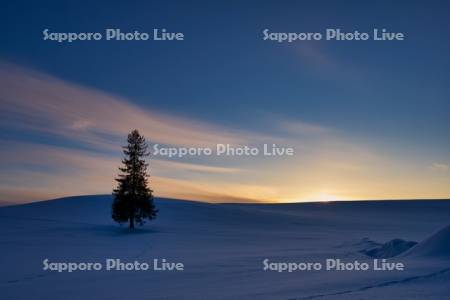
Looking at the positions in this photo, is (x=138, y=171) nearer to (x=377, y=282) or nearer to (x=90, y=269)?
(x=90, y=269)

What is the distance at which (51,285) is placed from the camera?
38.7 feet

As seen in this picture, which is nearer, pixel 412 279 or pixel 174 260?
pixel 412 279

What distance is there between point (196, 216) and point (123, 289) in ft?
131

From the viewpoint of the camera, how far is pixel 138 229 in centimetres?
3500

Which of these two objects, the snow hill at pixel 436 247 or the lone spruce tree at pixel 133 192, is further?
the lone spruce tree at pixel 133 192

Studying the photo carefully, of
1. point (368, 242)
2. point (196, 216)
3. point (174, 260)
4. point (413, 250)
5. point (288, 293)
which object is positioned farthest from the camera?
point (196, 216)

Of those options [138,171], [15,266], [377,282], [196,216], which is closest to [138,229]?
[138,171]

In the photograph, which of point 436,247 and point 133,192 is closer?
point 436,247

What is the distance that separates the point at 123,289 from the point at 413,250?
10.1 m

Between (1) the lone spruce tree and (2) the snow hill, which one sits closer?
(2) the snow hill

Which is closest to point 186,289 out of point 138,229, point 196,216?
point 138,229

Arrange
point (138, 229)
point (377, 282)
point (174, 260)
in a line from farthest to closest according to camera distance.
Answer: point (138, 229)
point (174, 260)
point (377, 282)

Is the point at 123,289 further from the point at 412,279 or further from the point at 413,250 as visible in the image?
the point at 413,250

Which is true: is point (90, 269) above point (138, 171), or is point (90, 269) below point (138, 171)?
below
